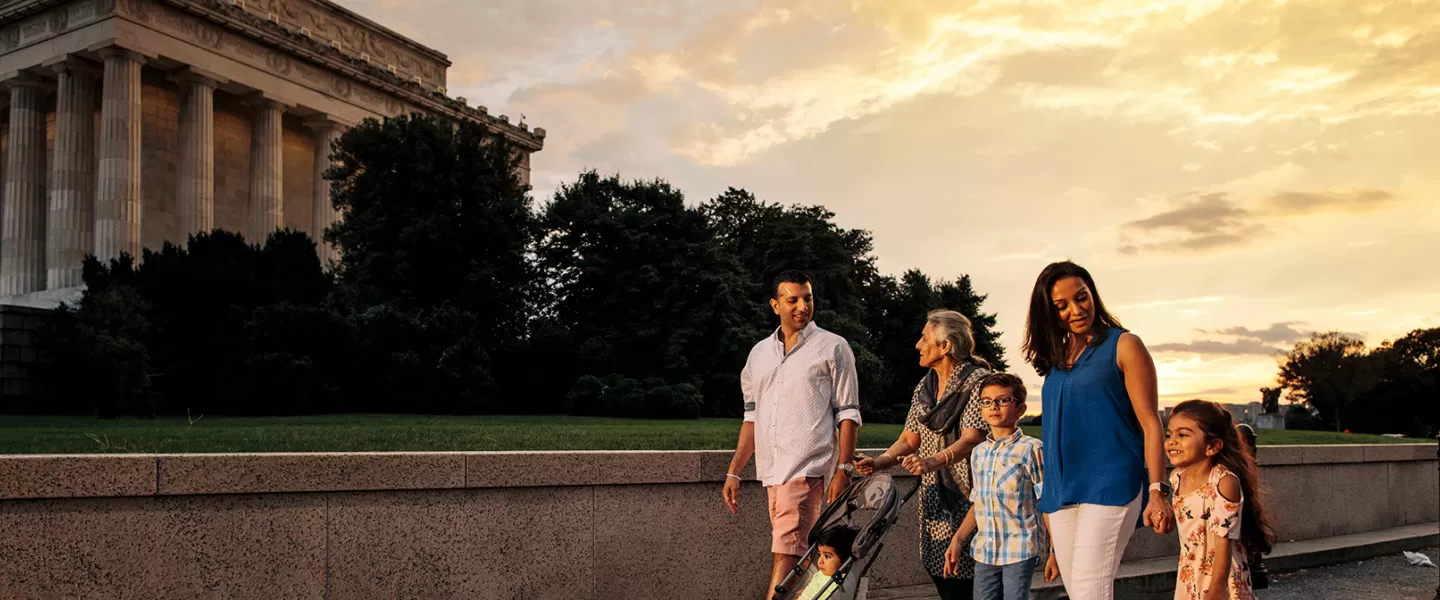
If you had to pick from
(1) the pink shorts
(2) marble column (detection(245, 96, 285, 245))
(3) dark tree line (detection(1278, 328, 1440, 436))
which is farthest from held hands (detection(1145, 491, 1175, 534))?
(3) dark tree line (detection(1278, 328, 1440, 436))

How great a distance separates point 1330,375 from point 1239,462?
80277mm

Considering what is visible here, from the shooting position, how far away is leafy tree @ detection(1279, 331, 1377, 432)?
7456 cm

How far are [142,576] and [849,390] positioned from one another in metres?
4.65

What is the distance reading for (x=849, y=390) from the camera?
6516 millimetres

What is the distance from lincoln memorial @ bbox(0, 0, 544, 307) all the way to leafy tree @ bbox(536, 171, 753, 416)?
17625mm

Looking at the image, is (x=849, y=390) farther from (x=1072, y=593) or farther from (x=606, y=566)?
(x=606, y=566)

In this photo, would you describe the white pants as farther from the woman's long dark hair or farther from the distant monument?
the distant monument

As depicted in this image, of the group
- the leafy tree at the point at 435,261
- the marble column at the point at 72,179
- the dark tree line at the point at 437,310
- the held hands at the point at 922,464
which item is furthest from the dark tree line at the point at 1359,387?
the held hands at the point at 922,464

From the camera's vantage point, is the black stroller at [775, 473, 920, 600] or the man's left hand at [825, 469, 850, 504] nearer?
the black stroller at [775, 473, 920, 600]

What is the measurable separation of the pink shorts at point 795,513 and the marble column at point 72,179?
55168mm

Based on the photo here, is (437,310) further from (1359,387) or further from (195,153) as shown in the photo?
(1359,387)

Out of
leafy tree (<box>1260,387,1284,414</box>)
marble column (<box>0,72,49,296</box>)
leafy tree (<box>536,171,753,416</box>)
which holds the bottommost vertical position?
leafy tree (<box>1260,387,1284,414</box>)

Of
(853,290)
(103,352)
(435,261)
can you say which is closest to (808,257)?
(853,290)

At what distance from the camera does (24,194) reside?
56.4 meters
